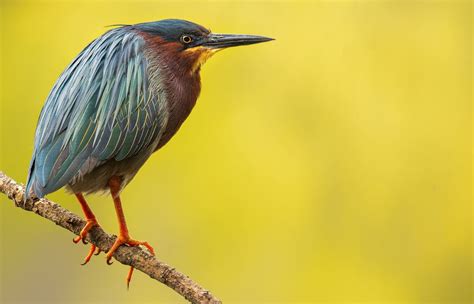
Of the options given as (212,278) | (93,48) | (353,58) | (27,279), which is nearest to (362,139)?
(353,58)

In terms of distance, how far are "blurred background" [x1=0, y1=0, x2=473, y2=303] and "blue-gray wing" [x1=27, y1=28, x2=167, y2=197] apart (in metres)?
2.74

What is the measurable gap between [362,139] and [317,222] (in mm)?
927

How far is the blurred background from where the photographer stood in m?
7.26

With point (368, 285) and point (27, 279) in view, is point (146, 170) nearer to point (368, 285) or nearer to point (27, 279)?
point (27, 279)

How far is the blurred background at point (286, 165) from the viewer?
7.26 meters

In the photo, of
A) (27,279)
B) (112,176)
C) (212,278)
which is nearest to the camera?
(112,176)

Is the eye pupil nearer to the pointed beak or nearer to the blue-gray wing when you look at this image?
the pointed beak

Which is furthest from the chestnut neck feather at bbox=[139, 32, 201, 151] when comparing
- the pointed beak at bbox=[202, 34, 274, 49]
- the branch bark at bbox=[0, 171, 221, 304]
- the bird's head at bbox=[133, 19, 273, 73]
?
the branch bark at bbox=[0, 171, 221, 304]

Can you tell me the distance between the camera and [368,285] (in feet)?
23.7

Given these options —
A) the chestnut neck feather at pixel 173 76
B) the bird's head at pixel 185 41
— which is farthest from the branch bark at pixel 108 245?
the bird's head at pixel 185 41

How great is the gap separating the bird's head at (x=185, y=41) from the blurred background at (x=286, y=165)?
9.02 ft

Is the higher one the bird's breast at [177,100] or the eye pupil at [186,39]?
the eye pupil at [186,39]

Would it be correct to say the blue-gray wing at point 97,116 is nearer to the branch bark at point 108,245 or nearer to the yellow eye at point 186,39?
the branch bark at point 108,245

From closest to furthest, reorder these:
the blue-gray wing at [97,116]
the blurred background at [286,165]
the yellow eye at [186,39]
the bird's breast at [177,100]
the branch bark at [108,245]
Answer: the branch bark at [108,245]
the blue-gray wing at [97,116]
the bird's breast at [177,100]
the yellow eye at [186,39]
the blurred background at [286,165]
